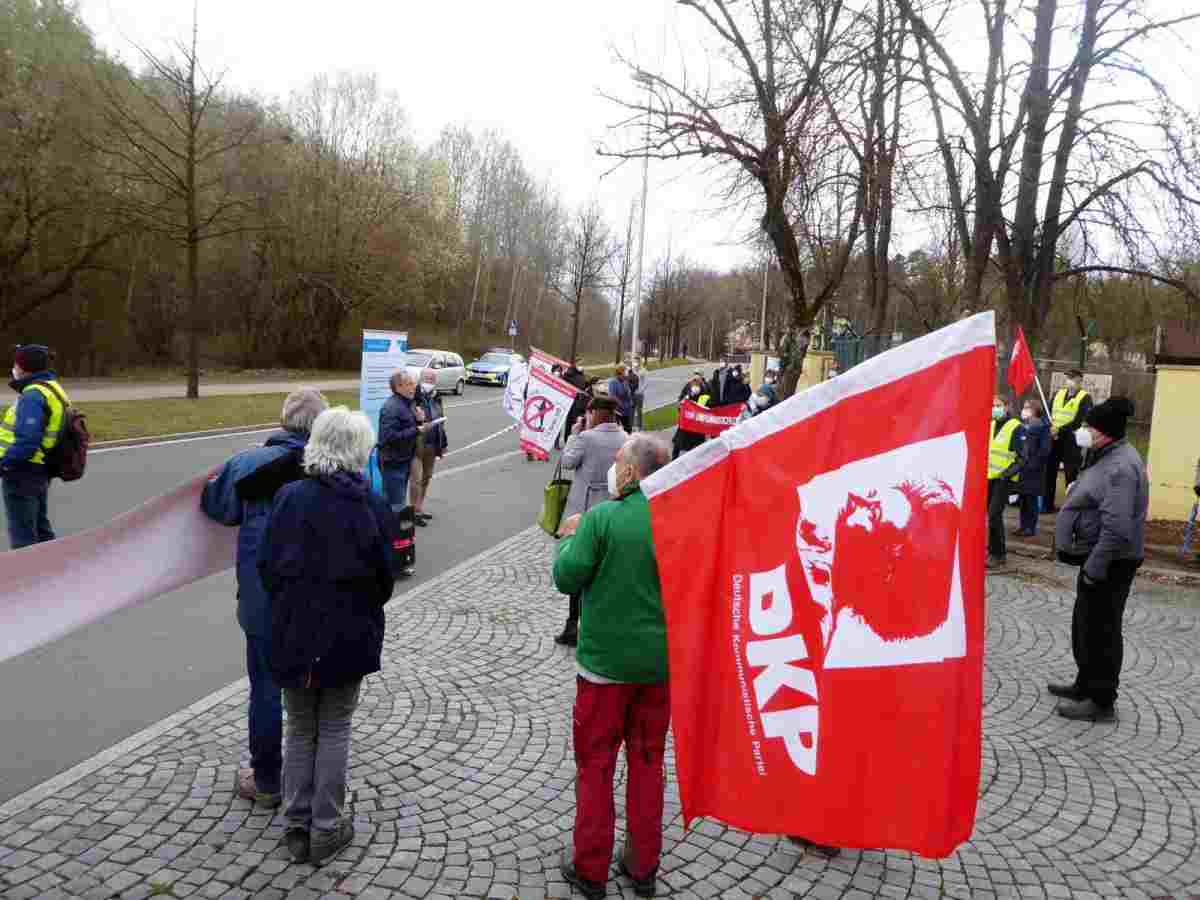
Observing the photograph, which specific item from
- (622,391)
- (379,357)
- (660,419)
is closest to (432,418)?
(379,357)

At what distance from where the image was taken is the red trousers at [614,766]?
3.34m

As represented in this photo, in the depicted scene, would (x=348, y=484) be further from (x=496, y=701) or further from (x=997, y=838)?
(x=997, y=838)

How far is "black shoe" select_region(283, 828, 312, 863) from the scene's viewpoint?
3527 mm

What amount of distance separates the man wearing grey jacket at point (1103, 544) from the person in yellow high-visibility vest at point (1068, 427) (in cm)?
720

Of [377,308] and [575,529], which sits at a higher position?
[377,308]

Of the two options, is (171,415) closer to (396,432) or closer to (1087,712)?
(396,432)

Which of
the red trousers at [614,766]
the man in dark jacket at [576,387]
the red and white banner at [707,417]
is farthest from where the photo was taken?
the man in dark jacket at [576,387]

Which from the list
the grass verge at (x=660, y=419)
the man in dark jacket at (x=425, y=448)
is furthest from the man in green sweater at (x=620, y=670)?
the grass verge at (x=660, y=419)

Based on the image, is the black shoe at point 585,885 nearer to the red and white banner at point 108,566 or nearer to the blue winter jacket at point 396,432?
the red and white banner at point 108,566

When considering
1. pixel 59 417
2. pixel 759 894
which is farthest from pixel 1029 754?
pixel 59 417

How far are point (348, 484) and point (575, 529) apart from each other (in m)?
0.91

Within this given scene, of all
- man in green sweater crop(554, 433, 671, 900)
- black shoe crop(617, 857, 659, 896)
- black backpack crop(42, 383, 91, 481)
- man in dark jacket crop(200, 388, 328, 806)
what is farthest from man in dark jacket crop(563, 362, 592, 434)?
black shoe crop(617, 857, 659, 896)

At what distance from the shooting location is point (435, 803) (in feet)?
13.3

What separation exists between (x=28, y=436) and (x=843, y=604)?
6.16m
